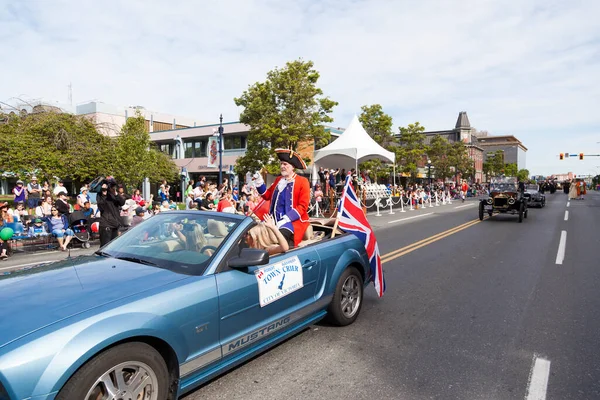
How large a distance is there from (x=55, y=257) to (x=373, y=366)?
28.0 ft

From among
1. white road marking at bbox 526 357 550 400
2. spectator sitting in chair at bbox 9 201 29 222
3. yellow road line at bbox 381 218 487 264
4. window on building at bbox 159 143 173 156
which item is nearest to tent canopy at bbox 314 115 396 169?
yellow road line at bbox 381 218 487 264

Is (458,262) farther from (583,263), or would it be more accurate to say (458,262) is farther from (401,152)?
(401,152)

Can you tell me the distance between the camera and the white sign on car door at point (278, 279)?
10.5 ft

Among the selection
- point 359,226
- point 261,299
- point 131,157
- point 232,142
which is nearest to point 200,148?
point 232,142

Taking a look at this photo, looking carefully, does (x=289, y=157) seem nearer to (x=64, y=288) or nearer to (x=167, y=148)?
(x=64, y=288)

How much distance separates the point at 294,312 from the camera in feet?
11.8

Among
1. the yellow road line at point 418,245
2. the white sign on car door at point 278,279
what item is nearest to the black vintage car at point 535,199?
the yellow road line at point 418,245

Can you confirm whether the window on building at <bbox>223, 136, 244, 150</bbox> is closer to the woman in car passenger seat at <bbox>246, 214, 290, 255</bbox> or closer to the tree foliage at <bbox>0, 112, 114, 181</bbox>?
the tree foliage at <bbox>0, 112, 114, 181</bbox>

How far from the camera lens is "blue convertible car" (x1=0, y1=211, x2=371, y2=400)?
2.01m

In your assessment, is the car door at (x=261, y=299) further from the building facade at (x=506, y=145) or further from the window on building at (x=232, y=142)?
the building facade at (x=506, y=145)

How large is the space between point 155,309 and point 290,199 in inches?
111

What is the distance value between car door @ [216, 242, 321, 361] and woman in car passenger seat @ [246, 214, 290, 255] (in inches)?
4.7

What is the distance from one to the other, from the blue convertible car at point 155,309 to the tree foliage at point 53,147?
63.0 feet

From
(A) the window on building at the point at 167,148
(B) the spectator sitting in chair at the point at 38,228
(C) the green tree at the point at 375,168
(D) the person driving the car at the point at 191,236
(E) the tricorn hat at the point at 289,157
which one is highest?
(A) the window on building at the point at 167,148
